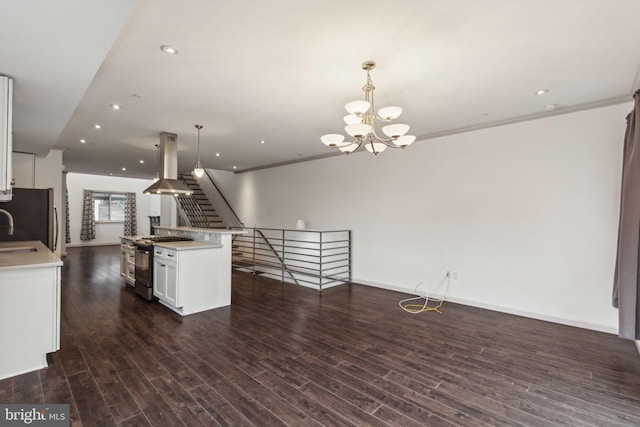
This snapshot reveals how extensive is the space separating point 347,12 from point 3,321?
3.46 metres

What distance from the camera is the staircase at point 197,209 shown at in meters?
8.69

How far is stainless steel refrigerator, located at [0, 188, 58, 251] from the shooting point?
4.84 m

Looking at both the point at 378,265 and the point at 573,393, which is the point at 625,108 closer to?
the point at 573,393

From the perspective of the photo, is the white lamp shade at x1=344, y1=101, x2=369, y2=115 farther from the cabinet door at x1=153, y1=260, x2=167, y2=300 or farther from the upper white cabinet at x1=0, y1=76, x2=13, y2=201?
the cabinet door at x1=153, y1=260, x2=167, y2=300

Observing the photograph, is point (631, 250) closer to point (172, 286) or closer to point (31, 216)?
point (172, 286)

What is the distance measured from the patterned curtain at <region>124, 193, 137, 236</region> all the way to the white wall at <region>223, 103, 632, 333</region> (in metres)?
9.69

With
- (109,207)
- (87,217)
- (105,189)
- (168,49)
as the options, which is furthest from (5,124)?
(109,207)

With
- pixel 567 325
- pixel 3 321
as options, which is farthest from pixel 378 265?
pixel 3 321

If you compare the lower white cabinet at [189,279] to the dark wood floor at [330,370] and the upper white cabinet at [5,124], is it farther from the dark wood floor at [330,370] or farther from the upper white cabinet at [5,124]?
the upper white cabinet at [5,124]

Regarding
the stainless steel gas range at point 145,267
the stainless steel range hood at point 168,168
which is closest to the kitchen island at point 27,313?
the stainless steel gas range at point 145,267

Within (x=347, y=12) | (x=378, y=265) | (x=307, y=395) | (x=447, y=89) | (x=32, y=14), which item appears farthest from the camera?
(x=378, y=265)

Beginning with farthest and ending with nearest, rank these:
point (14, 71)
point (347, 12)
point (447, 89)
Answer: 1. point (447, 89)
2. point (14, 71)
3. point (347, 12)

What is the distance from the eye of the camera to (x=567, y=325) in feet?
12.0

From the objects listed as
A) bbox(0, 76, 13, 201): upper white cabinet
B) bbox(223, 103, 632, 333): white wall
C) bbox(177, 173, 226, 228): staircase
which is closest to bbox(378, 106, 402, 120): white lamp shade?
bbox(223, 103, 632, 333): white wall
